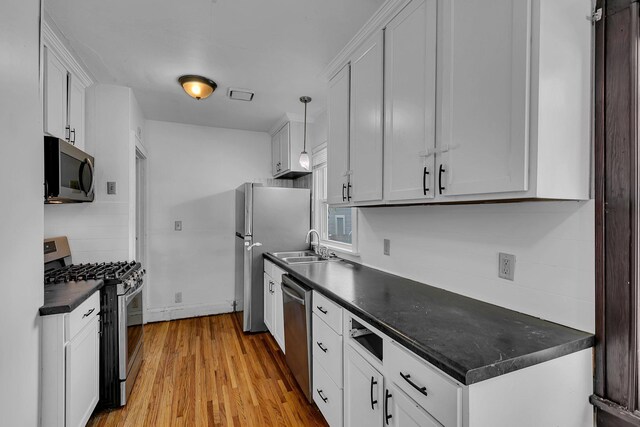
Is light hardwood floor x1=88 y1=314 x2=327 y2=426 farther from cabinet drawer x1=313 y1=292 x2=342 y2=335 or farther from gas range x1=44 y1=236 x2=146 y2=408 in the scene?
cabinet drawer x1=313 y1=292 x2=342 y2=335

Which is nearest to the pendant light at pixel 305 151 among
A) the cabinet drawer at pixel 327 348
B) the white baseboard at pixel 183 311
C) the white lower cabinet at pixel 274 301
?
the white lower cabinet at pixel 274 301

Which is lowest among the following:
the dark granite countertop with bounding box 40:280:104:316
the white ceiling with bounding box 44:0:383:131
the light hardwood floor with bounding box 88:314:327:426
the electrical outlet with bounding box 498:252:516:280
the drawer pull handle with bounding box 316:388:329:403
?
the light hardwood floor with bounding box 88:314:327:426

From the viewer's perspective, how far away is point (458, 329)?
119 cm

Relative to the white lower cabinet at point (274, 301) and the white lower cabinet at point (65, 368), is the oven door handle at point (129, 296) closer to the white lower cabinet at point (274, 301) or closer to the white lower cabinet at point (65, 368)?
the white lower cabinet at point (65, 368)

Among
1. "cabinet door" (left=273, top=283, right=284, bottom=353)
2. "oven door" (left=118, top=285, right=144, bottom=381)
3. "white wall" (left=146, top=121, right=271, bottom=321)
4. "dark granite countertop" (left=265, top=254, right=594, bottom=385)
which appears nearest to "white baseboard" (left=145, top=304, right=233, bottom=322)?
"white wall" (left=146, top=121, right=271, bottom=321)

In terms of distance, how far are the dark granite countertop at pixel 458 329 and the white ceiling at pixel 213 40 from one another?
162 centimetres

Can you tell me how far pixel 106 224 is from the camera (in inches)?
110

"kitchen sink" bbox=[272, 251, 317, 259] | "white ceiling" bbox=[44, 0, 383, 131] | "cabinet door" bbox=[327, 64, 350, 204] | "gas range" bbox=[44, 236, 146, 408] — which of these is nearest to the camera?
"white ceiling" bbox=[44, 0, 383, 131]

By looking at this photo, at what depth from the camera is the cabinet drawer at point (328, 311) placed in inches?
65.4

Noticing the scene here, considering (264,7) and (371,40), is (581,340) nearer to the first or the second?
(371,40)

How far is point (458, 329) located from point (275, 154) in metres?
3.40

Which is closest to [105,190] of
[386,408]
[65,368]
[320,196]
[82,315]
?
[82,315]

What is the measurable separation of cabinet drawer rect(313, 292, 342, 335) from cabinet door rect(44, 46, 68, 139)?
6.72 ft

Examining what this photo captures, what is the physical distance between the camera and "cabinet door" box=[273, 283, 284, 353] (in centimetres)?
275
